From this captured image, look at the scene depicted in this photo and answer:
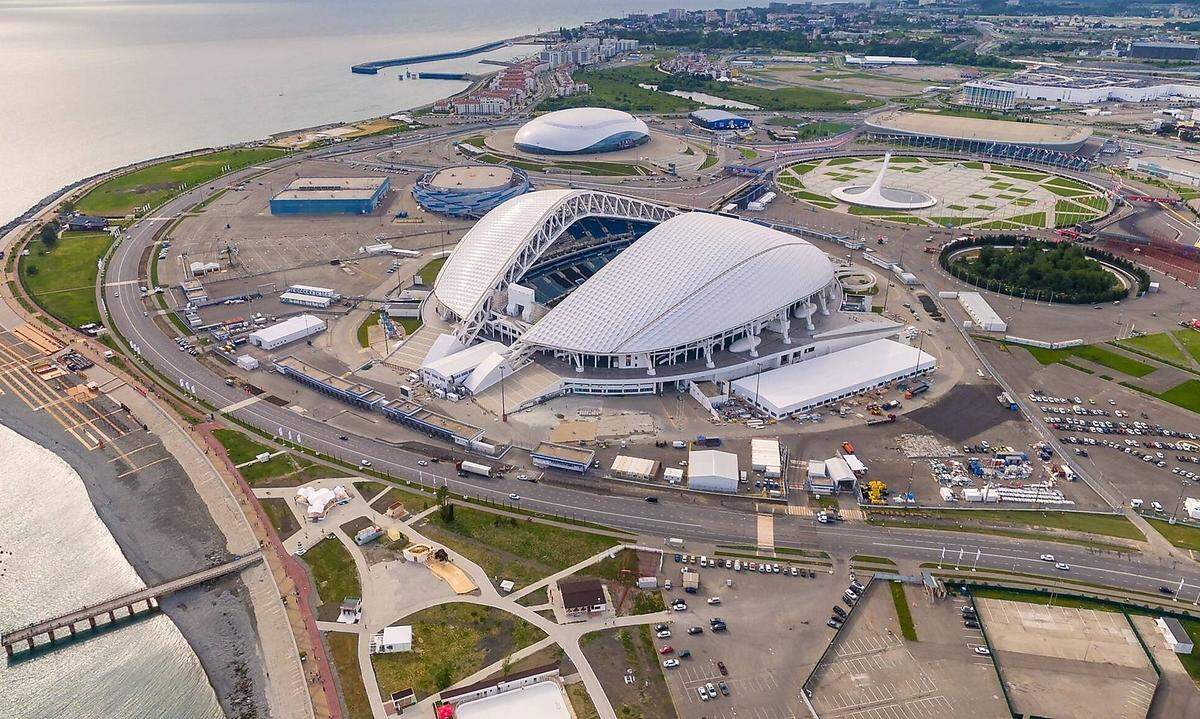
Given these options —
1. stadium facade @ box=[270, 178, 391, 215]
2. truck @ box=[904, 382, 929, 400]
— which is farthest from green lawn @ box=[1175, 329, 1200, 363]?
stadium facade @ box=[270, 178, 391, 215]

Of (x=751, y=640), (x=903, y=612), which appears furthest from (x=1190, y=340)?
(x=751, y=640)

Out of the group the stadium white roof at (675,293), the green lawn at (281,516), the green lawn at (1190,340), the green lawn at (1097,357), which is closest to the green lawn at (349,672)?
the green lawn at (281,516)

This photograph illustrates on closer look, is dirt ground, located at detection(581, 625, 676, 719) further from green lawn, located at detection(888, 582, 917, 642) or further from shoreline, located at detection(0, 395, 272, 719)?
shoreline, located at detection(0, 395, 272, 719)

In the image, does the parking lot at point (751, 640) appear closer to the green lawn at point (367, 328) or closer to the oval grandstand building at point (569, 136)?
the green lawn at point (367, 328)

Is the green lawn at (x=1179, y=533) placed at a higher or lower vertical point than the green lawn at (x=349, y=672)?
lower

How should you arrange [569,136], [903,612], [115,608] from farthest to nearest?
[569,136] → [115,608] → [903,612]

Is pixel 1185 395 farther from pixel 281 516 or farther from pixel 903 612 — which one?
pixel 281 516
